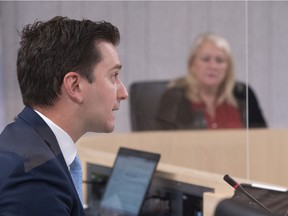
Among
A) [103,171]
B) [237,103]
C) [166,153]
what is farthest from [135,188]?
[237,103]

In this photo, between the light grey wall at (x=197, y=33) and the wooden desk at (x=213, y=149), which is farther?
the light grey wall at (x=197, y=33)

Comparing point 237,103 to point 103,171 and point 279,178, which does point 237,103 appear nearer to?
point 279,178

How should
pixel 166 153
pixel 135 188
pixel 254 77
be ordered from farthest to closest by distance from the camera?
pixel 254 77 < pixel 166 153 < pixel 135 188

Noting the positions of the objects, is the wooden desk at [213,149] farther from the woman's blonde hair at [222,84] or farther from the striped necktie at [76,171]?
the striped necktie at [76,171]

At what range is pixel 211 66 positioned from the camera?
12.0 ft

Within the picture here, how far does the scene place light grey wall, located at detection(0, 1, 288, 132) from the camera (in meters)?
3.18

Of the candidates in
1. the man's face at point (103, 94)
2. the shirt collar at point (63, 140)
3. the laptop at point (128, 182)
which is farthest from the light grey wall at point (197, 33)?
the shirt collar at point (63, 140)

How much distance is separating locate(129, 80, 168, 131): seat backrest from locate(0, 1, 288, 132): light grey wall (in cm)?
5

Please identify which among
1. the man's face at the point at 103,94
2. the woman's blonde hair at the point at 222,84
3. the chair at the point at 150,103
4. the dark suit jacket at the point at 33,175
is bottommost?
the chair at the point at 150,103

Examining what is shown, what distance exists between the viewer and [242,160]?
301 cm

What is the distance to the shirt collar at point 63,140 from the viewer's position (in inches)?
59.7

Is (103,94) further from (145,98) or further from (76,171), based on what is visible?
(145,98)

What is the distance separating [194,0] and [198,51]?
0.50 meters

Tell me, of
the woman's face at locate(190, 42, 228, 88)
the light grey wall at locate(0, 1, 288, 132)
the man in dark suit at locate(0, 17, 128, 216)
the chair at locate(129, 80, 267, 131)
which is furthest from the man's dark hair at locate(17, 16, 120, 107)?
the woman's face at locate(190, 42, 228, 88)
